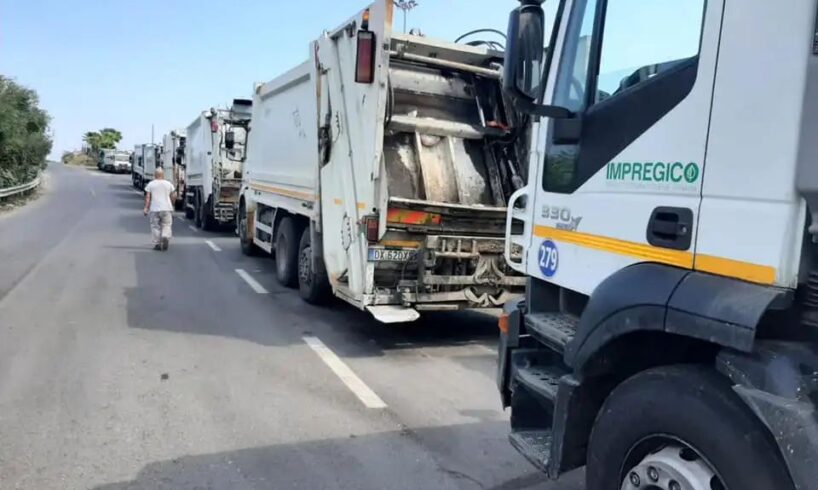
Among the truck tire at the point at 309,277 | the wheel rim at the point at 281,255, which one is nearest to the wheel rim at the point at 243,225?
the wheel rim at the point at 281,255

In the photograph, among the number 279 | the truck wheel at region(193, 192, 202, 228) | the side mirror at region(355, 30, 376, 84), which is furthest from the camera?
the truck wheel at region(193, 192, 202, 228)

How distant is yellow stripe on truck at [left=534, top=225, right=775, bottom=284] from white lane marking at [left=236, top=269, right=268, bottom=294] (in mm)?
7016

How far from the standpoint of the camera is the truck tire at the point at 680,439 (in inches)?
77.2

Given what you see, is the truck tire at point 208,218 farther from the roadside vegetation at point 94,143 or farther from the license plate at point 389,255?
the roadside vegetation at point 94,143

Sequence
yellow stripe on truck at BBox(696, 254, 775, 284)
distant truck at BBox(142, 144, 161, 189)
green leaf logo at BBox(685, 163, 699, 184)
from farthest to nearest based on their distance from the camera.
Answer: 1. distant truck at BBox(142, 144, 161, 189)
2. green leaf logo at BBox(685, 163, 699, 184)
3. yellow stripe on truck at BBox(696, 254, 775, 284)

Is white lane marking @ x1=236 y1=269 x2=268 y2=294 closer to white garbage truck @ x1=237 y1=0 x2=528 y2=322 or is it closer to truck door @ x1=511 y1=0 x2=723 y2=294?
white garbage truck @ x1=237 y1=0 x2=528 y2=322

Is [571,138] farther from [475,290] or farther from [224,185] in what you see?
[224,185]

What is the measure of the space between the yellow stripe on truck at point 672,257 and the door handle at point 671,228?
3 centimetres

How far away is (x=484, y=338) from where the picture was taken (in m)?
7.29

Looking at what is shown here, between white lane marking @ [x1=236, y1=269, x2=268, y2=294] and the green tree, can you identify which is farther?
the green tree

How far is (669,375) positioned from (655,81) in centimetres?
110

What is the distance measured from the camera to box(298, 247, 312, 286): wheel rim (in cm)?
845

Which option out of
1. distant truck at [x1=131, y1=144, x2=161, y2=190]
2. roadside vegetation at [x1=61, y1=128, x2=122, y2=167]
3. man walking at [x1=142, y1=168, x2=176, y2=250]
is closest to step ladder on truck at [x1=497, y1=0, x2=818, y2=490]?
man walking at [x1=142, y1=168, x2=176, y2=250]

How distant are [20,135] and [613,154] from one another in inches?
1190
